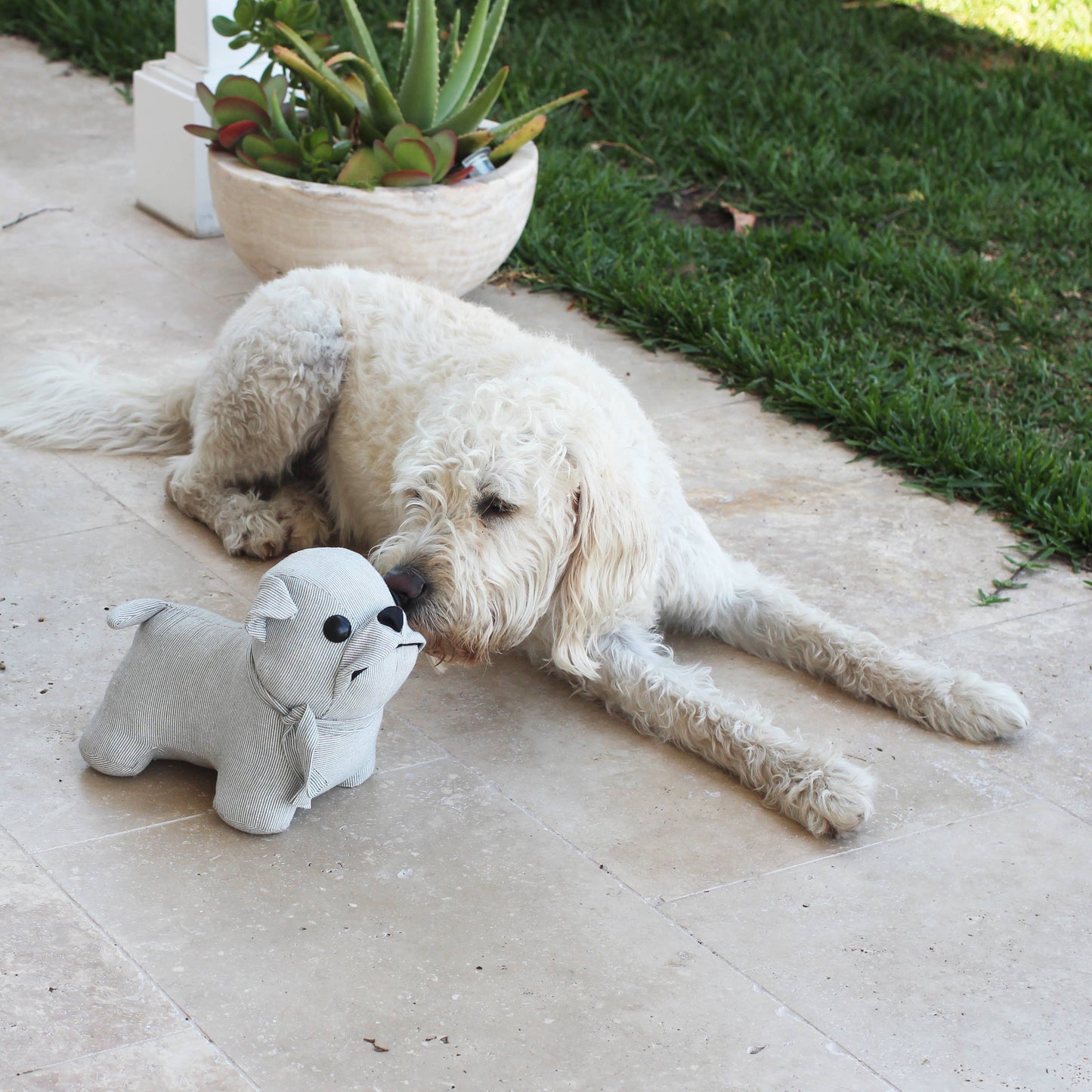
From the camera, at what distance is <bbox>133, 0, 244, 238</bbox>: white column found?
6594 millimetres

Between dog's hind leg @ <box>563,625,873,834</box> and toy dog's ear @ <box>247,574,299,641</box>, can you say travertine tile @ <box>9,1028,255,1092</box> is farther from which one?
dog's hind leg @ <box>563,625,873,834</box>

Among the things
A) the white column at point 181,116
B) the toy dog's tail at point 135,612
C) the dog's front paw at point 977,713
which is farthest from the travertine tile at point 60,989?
the white column at point 181,116

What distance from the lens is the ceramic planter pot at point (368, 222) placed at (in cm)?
559

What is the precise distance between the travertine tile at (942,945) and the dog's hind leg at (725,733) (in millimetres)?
147

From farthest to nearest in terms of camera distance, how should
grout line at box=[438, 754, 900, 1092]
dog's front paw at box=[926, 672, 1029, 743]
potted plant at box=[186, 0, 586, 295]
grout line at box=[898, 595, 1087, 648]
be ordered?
potted plant at box=[186, 0, 586, 295], grout line at box=[898, 595, 1087, 648], dog's front paw at box=[926, 672, 1029, 743], grout line at box=[438, 754, 900, 1092]

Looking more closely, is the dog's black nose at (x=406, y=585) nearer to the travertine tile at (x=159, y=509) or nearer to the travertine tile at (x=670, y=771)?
the travertine tile at (x=670, y=771)

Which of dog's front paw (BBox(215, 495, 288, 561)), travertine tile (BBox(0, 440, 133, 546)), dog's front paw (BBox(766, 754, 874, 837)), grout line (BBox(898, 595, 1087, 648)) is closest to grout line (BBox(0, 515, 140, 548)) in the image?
travertine tile (BBox(0, 440, 133, 546))

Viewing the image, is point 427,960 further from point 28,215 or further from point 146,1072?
point 28,215

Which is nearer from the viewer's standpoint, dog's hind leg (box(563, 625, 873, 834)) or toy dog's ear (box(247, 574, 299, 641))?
toy dog's ear (box(247, 574, 299, 641))

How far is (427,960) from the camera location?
2875mm

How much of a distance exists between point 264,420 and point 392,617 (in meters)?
1.47

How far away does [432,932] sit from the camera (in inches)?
116

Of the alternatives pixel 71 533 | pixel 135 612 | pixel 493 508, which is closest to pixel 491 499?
pixel 493 508

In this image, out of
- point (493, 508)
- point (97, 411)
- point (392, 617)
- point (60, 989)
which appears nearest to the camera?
point (60, 989)
